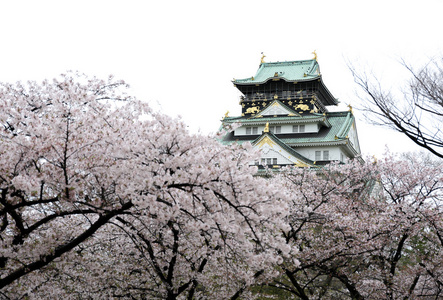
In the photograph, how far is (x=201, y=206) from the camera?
6211 mm

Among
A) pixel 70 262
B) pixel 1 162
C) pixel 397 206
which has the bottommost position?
pixel 70 262

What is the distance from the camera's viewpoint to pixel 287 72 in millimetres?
37250

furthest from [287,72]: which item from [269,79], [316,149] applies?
[316,149]

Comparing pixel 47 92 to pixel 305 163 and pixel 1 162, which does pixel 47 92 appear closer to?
pixel 1 162

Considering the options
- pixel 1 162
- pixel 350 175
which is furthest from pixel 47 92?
pixel 350 175

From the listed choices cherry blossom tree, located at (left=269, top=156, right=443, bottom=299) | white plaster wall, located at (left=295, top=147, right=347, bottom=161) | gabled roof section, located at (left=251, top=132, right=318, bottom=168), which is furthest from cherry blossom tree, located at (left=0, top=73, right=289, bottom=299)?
white plaster wall, located at (left=295, top=147, right=347, bottom=161)

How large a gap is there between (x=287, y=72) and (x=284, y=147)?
972cm

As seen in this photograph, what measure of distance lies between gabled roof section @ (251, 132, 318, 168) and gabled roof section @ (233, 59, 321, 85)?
690 cm

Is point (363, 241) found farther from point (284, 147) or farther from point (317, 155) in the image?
point (317, 155)

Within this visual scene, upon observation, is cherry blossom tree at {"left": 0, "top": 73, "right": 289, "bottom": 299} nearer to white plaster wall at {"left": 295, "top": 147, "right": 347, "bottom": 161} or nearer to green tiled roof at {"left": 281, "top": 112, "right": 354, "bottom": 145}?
green tiled roof at {"left": 281, "top": 112, "right": 354, "bottom": 145}

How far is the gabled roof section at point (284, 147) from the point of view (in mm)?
29672

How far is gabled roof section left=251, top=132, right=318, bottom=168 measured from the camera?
29.7m

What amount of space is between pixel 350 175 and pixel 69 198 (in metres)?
12.5

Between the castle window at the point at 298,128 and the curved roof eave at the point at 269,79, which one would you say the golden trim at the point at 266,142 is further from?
the curved roof eave at the point at 269,79
